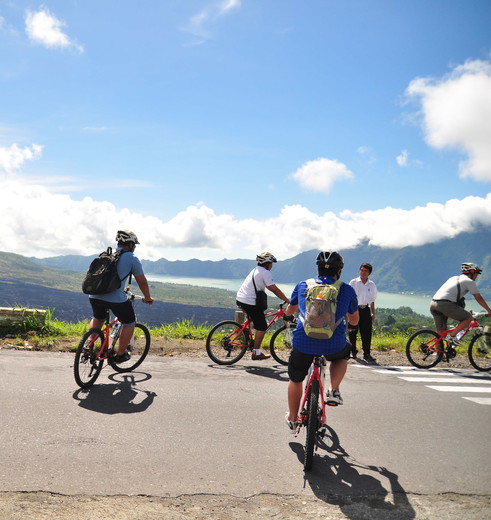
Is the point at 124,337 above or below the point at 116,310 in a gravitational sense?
below

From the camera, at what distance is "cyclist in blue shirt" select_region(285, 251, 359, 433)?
13.9ft

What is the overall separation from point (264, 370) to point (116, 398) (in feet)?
10.3

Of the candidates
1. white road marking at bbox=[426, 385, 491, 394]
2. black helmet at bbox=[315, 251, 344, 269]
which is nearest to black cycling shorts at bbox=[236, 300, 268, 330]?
white road marking at bbox=[426, 385, 491, 394]

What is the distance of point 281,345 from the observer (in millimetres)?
9383

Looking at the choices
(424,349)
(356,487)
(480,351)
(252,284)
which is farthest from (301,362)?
(480,351)

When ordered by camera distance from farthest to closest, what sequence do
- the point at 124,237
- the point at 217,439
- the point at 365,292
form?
the point at 365,292
the point at 124,237
the point at 217,439

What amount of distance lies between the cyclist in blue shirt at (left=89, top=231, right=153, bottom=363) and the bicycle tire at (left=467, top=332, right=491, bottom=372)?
293 inches

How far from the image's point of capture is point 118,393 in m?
5.93

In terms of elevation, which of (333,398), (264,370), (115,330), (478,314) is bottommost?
(264,370)

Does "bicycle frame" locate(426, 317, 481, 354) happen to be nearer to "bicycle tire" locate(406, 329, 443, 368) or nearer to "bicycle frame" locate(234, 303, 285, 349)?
"bicycle tire" locate(406, 329, 443, 368)

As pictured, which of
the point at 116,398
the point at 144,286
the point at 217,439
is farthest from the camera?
the point at 144,286

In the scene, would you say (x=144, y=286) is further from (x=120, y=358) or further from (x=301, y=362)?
(x=301, y=362)

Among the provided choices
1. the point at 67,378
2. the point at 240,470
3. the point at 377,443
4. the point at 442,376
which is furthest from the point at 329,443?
the point at 442,376

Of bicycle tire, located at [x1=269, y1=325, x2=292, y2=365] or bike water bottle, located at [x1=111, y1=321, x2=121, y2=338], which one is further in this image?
bicycle tire, located at [x1=269, y1=325, x2=292, y2=365]
